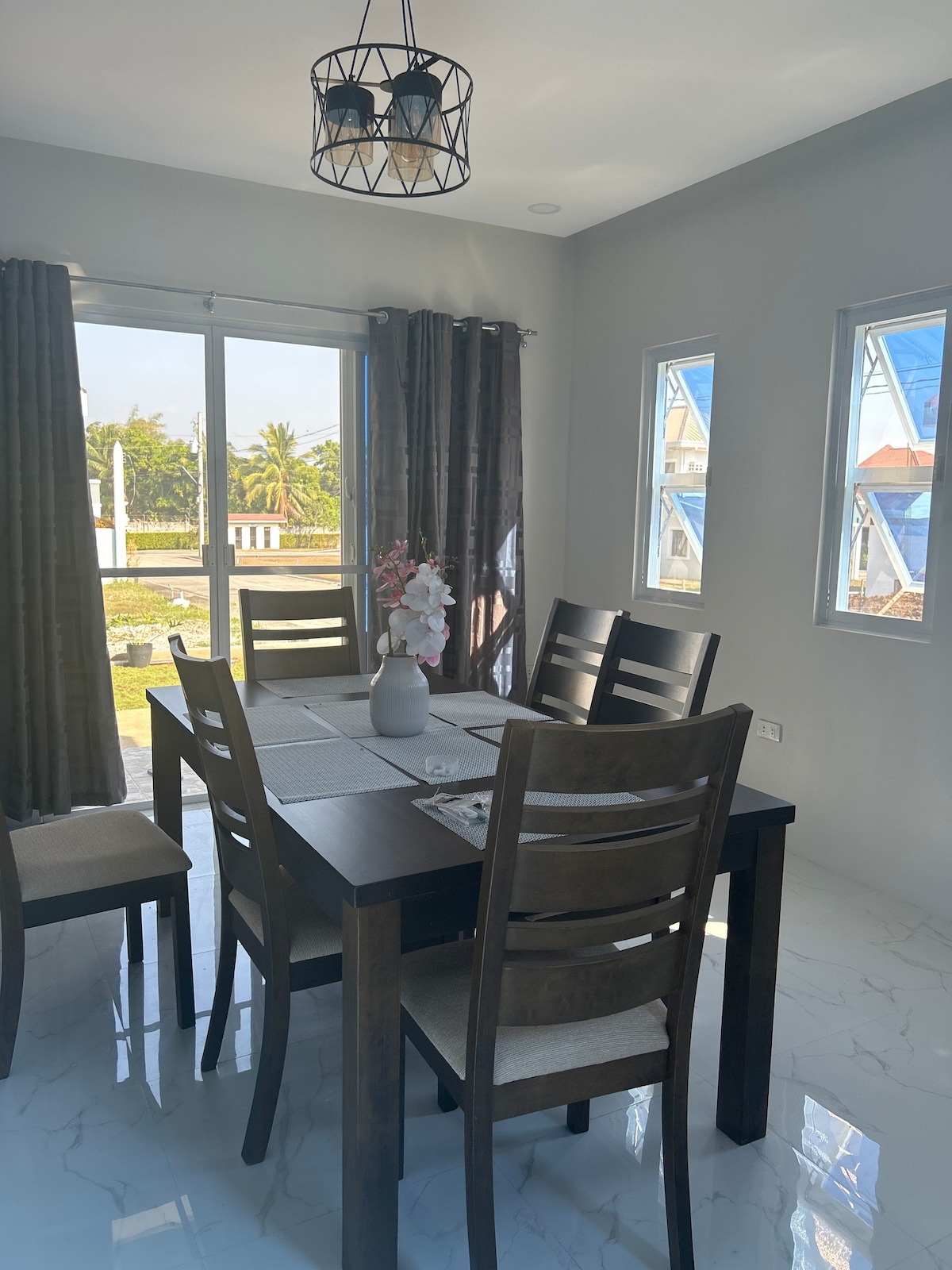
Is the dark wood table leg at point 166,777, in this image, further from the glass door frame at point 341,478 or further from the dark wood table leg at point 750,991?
the dark wood table leg at point 750,991

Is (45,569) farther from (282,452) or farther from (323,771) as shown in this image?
(323,771)

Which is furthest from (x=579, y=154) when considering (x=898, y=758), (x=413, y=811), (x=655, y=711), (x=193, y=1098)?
(x=193, y=1098)

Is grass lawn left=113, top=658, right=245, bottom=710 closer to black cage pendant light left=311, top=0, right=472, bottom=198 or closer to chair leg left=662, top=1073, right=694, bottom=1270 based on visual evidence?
black cage pendant light left=311, top=0, right=472, bottom=198

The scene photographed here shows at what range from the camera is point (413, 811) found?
1840 mm

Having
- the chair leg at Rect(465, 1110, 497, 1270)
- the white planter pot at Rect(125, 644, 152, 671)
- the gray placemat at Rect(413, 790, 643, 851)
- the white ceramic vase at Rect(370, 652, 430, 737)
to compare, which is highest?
the white ceramic vase at Rect(370, 652, 430, 737)

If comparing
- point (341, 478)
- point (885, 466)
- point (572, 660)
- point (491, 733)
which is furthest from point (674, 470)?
point (491, 733)

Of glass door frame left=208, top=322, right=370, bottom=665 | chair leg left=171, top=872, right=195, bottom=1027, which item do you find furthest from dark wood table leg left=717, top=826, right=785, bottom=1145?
glass door frame left=208, top=322, right=370, bottom=665

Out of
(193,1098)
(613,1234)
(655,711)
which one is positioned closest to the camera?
(613,1234)

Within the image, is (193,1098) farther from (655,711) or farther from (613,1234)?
(655,711)

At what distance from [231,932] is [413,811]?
0.63 m

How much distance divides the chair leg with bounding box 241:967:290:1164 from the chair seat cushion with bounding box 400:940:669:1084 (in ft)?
0.91

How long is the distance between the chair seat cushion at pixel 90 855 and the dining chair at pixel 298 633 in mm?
940

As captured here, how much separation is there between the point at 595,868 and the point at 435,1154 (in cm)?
95

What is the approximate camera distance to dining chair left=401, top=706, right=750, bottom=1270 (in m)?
1.37
